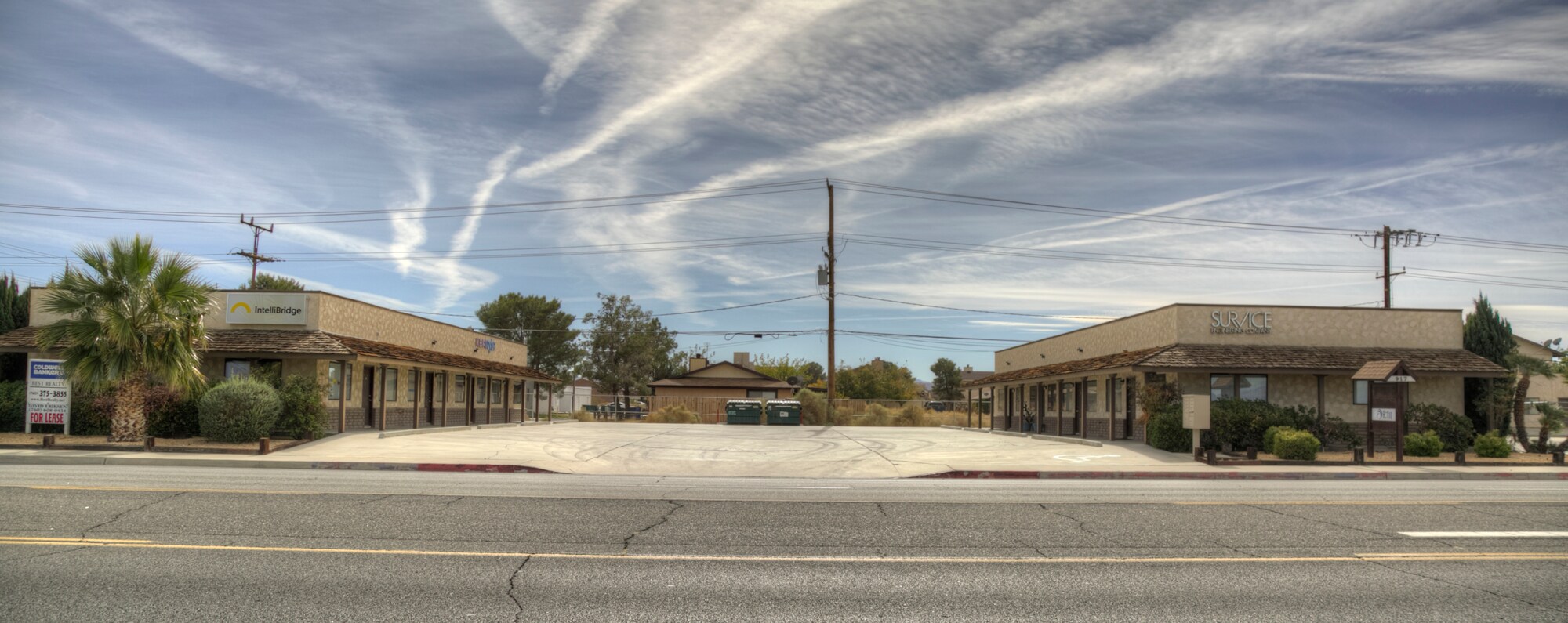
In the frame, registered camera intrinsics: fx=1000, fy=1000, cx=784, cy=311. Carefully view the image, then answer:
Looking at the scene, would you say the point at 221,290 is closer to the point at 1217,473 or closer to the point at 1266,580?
the point at 1217,473

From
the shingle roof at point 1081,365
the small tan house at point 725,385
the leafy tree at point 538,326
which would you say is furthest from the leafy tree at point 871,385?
the shingle roof at point 1081,365

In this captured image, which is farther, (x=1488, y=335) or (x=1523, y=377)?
(x=1488, y=335)

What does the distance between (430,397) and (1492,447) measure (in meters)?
33.9

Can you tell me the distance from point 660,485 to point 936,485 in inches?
186

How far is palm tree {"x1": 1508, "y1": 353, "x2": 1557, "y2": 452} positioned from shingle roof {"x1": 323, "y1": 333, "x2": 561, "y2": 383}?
3414 cm

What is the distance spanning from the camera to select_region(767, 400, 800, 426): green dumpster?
4838cm

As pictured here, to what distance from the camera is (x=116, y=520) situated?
977 centimetres

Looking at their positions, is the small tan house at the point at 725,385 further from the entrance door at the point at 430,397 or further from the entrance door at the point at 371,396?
the entrance door at the point at 371,396

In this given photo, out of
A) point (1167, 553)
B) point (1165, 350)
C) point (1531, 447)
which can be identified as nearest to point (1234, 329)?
point (1165, 350)

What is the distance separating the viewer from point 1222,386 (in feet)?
95.2

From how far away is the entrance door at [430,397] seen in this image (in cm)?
3762

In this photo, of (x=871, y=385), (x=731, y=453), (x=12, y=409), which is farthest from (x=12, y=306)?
(x=871, y=385)

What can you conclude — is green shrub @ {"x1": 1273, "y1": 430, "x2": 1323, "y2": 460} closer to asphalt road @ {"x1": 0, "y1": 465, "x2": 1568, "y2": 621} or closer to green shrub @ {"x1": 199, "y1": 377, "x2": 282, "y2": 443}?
asphalt road @ {"x1": 0, "y1": 465, "x2": 1568, "y2": 621}

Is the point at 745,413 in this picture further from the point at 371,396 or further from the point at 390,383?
the point at 371,396
